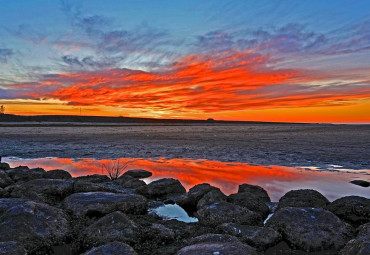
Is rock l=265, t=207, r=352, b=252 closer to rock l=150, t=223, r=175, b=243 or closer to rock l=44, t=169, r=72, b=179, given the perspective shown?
rock l=150, t=223, r=175, b=243

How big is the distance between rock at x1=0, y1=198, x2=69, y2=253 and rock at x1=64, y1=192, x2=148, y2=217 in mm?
632

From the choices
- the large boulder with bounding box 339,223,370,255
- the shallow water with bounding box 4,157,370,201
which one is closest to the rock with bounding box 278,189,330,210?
the shallow water with bounding box 4,157,370,201

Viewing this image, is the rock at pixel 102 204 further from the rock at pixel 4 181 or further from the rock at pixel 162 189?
the rock at pixel 4 181

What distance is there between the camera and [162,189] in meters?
8.71

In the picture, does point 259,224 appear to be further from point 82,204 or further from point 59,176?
point 59,176

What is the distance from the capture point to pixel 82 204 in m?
6.38

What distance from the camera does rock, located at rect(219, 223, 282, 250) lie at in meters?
4.88

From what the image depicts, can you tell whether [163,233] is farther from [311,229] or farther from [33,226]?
[311,229]

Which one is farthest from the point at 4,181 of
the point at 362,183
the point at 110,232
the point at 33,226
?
the point at 362,183

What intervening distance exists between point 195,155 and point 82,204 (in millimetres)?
11209

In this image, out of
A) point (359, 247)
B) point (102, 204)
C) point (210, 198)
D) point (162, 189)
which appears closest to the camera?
point (359, 247)

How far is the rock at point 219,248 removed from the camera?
13.1 ft

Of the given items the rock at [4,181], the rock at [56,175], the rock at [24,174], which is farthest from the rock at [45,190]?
the rock at [24,174]

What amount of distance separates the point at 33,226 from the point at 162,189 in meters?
4.15
